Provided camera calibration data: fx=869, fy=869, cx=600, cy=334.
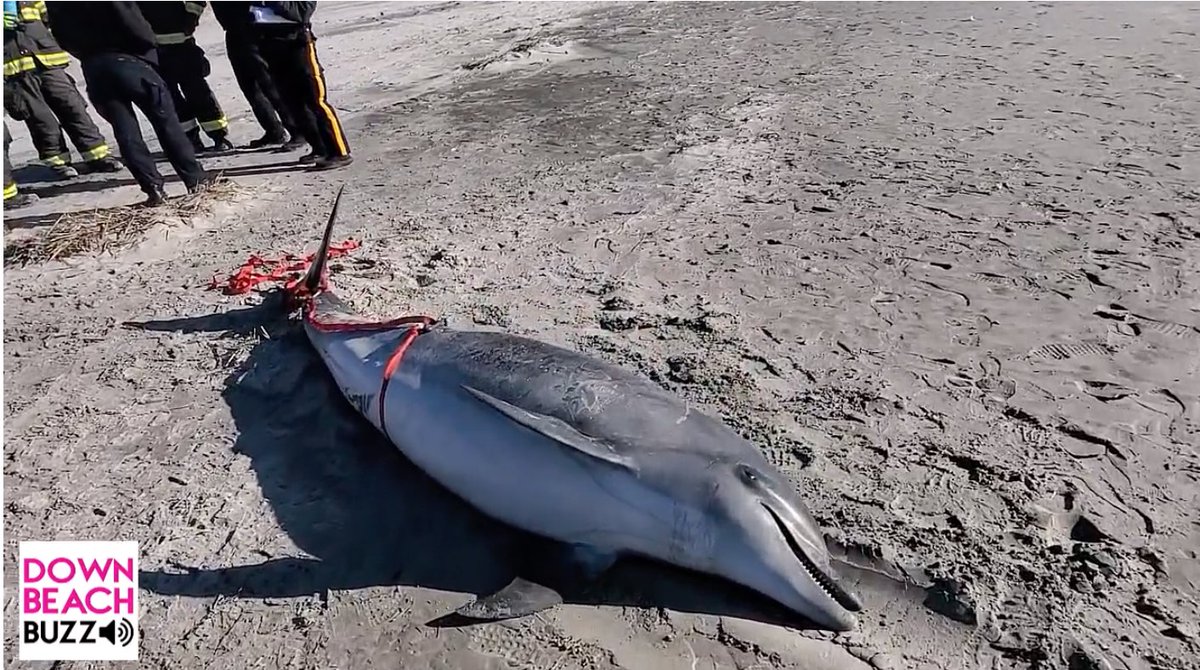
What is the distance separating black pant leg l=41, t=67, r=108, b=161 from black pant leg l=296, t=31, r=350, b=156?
2.03 m

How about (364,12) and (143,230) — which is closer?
(143,230)

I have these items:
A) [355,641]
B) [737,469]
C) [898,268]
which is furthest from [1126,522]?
[355,641]

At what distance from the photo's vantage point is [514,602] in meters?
2.76

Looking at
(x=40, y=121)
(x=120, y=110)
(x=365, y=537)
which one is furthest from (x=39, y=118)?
(x=365, y=537)

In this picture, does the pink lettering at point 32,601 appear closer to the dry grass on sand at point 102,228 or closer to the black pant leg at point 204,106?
the dry grass on sand at point 102,228

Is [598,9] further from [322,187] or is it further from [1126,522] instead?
[1126,522]

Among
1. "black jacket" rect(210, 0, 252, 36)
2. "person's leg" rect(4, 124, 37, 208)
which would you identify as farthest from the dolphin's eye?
"person's leg" rect(4, 124, 37, 208)

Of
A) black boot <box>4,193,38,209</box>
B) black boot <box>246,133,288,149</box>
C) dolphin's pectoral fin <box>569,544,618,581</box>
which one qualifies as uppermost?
dolphin's pectoral fin <box>569,544,618,581</box>

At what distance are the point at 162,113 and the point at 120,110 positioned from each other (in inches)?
11.1

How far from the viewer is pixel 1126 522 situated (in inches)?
118

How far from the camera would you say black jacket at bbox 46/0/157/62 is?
6055 millimetres

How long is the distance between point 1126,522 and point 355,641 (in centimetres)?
263

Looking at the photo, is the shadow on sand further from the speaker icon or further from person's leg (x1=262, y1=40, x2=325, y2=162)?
person's leg (x1=262, y1=40, x2=325, y2=162)

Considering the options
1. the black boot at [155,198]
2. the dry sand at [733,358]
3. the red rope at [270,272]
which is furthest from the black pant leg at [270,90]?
the red rope at [270,272]
